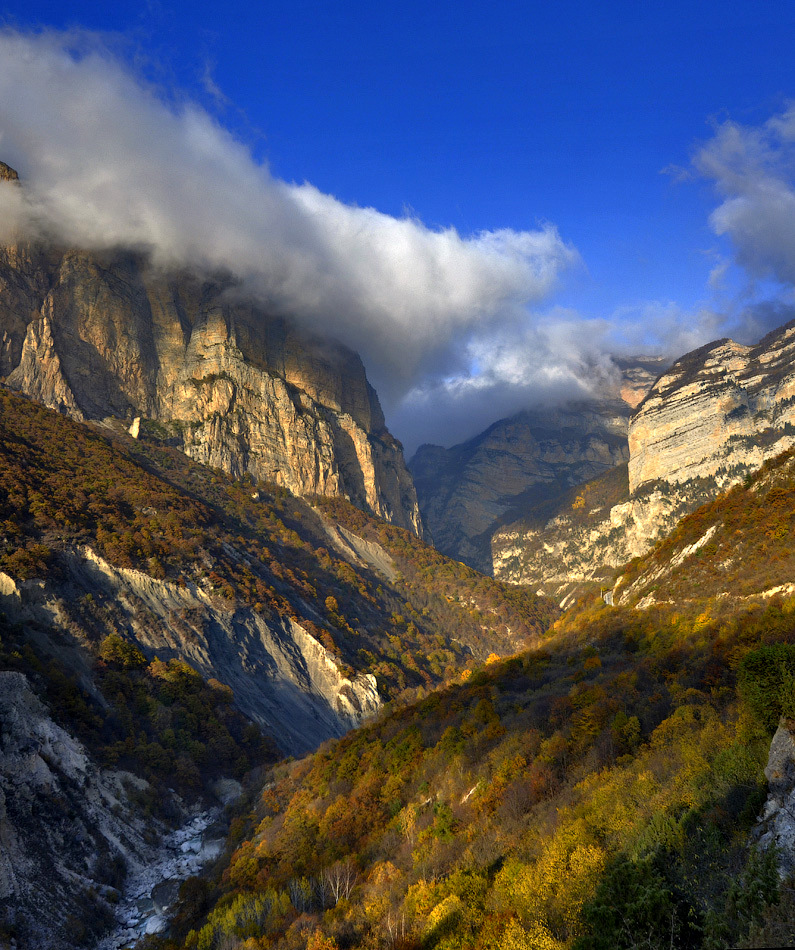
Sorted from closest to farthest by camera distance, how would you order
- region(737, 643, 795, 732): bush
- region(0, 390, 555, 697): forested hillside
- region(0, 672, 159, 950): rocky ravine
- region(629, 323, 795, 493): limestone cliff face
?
region(737, 643, 795, 732): bush
region(0, 672, 159, 950): rocky ravine
region(0, 390, 555, 697): forested hillside
region(629, 323, 795, 493): limestone cliff face

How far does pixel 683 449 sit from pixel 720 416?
11906mm

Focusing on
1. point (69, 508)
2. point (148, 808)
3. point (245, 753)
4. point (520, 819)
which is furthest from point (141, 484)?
point (520, 819)

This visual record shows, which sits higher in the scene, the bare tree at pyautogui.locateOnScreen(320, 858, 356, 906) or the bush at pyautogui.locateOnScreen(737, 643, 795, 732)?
the bush at pyautogui.locateOnScreen(737, 643, 795, 732)

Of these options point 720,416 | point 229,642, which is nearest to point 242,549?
point 229,642

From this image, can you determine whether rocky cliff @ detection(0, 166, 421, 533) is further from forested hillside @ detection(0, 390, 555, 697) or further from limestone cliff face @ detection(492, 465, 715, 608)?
limestone cliff face @ detection(492, 465, 715, 608)

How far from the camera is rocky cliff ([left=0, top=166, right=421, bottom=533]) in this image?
105562 mm

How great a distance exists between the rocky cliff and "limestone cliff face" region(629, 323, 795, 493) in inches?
3162

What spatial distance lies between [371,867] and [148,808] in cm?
1788

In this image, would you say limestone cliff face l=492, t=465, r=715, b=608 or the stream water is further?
limestone cliff face l=492, t=465, r=715, b=608

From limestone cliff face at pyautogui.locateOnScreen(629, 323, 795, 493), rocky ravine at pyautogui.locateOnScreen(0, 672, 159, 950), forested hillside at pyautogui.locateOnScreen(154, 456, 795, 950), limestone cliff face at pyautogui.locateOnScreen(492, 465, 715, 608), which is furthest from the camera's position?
limestone cliff face at pyautogui.locateOnScreen(492, 465, 715, 608)

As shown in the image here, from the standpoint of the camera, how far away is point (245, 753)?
44.7 meters

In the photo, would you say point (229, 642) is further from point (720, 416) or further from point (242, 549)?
point (720, 416)

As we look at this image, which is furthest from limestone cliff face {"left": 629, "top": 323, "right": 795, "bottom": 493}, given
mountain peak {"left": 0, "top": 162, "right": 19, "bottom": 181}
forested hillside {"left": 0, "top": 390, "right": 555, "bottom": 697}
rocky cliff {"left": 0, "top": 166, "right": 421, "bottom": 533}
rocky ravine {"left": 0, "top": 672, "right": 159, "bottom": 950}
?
mountain peak {"left": 0, "top": 162, "right": 19, "bottom": 181}

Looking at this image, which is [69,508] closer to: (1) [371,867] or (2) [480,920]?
(1) [371,867]
